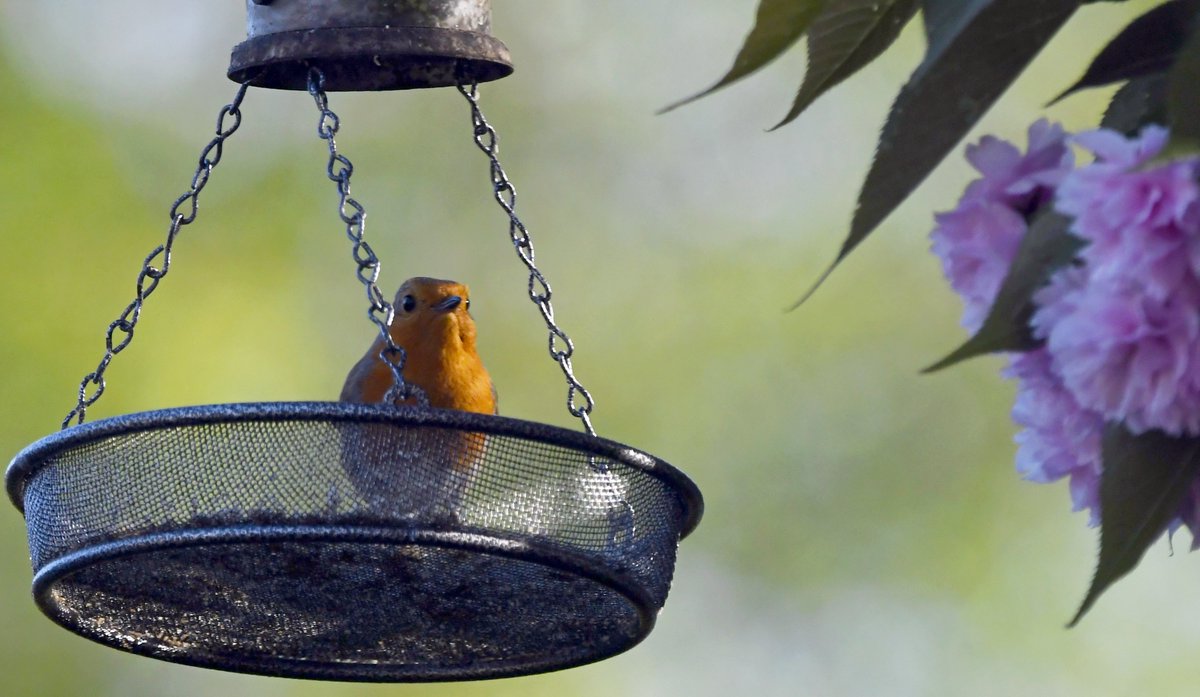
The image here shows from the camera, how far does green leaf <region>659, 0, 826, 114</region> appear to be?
131 cm

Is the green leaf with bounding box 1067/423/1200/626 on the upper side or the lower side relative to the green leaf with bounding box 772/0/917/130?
lower

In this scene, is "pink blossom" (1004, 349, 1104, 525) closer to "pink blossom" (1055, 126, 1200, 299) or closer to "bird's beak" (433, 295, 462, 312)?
"pink blossom" (1055, 126, 1200, 299)

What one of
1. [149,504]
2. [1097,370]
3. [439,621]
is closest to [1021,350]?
[1097,370]

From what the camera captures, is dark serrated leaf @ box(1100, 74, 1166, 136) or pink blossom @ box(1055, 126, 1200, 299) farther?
dark serrated leaf @ box(1100, 74, 1166, 136)

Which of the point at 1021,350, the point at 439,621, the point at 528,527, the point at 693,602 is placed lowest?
the point at 693,602

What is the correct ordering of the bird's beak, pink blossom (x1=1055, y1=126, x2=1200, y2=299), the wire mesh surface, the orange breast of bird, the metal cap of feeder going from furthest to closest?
the bird's beak → the orange breast of bird → the metal cap of feeder → the wire mesh surface → pink blossom (x1=1055, y1=126, x2=1200, y2=299)

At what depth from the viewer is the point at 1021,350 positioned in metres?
1.23

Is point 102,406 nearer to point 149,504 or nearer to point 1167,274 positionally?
point 149,504

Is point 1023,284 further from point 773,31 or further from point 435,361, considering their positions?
→ point 435,361

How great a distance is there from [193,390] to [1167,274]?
590cm

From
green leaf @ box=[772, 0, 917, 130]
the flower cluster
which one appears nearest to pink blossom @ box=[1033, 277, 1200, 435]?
the flower cluster

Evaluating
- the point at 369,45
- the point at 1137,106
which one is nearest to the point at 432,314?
the point at 369,45

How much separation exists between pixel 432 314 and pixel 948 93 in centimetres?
228

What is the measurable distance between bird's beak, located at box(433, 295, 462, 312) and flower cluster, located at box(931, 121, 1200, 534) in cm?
229
